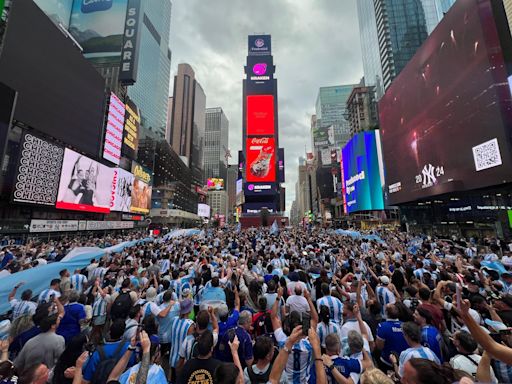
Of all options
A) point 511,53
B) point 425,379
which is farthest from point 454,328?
point 511,53

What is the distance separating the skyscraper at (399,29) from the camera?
70.1 meters

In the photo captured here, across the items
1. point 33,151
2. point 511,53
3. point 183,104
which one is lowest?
point 33,151

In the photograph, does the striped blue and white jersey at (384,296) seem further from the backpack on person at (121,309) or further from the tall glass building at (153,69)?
the tall glass building at (153,69)

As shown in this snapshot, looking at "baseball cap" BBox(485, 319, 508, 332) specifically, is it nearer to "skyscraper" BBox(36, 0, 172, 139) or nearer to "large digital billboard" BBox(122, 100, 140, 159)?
"large digital billboard" BBox(122, 100, 140, 159)

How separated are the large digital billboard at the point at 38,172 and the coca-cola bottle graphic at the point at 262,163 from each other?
42369 mm

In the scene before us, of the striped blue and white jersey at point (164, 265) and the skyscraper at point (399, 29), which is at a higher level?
the skyscraper at point (399, 29)

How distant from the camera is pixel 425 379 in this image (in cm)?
183

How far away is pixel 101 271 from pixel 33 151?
22.0 meters

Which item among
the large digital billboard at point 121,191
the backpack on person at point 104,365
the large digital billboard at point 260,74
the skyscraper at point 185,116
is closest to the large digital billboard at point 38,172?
the large digital billboard at point 121,191

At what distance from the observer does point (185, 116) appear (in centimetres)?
16650

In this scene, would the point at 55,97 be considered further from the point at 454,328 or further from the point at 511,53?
the point at 511,53

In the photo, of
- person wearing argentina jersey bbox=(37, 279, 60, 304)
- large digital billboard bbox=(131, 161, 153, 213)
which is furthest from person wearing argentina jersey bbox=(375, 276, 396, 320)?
large digital billboard bbox=(131, 161, 153, 213)

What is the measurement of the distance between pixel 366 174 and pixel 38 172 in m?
56.7

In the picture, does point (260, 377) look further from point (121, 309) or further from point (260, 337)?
point (121, 309)
